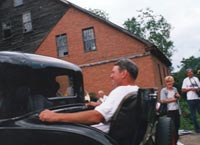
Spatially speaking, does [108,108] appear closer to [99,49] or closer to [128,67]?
[128,67]

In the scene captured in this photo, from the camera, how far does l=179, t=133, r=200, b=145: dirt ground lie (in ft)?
26.7

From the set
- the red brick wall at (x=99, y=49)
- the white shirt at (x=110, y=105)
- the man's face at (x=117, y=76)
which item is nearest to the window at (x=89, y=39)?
the red brick wall at (x=99, y=49)

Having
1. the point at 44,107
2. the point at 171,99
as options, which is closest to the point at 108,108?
the point at 44,107

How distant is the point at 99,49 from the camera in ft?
76.8

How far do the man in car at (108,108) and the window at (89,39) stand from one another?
20399mm

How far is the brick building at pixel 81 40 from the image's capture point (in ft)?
73.0

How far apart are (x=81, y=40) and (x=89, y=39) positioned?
54 cm

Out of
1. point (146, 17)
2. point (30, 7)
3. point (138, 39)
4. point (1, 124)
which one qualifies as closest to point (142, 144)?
point (1, 124)

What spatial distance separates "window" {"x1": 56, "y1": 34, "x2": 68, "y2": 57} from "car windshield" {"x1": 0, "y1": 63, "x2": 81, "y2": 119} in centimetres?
2092

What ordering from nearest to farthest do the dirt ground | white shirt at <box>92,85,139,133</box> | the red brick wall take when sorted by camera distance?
1. white shirt at <box>92,85,139,133</box>
2. the dirt ground
3. the red brick wall

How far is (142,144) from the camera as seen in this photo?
3.15 meters

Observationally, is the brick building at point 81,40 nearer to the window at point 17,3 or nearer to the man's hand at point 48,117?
the window at point 17,3

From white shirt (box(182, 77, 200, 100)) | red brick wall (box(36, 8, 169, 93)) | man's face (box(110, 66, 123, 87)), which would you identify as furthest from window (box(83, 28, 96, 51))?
man's face (box(110, 66, 123, 87))

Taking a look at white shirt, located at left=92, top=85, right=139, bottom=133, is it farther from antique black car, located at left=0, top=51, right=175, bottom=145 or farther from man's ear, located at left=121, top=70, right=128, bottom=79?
man's ear, located at left=121, top=70, right=128, bottom=79
